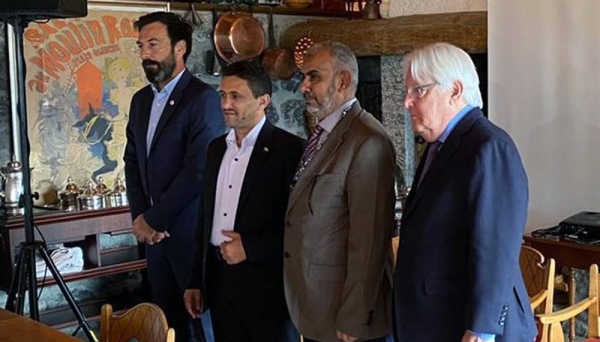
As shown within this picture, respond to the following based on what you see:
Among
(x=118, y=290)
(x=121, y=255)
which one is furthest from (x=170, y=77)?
(x=118, y=290)

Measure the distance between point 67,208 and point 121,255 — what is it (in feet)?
1.51

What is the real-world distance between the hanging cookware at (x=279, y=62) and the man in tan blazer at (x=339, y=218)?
304cm

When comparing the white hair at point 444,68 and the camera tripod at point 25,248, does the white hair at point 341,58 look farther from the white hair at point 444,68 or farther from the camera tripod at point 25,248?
the camera tripod at point 25,248

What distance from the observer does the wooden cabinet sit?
13.2ft

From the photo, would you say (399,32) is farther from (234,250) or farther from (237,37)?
(234,250)

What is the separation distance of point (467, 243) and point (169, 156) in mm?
1467

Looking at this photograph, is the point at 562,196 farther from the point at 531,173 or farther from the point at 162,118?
the point at 162,118

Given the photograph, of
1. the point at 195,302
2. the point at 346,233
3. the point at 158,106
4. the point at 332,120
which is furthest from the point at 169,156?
the point at 346,233

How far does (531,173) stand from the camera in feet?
13.2

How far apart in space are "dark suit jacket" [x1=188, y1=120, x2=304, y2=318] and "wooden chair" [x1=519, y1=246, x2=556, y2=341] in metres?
0.83

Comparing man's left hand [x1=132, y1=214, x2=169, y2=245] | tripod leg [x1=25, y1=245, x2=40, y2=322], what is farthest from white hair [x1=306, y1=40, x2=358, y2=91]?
tripod leg [x1=25, y1=245, x2=40, y2=322]

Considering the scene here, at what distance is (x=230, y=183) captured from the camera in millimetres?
2639

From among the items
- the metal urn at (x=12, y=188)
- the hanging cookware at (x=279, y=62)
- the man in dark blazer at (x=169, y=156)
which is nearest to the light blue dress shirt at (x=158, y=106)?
the man in dark blazer at (x=169, y=156)

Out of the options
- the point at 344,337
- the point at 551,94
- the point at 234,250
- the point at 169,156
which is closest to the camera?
the point at 344,337
